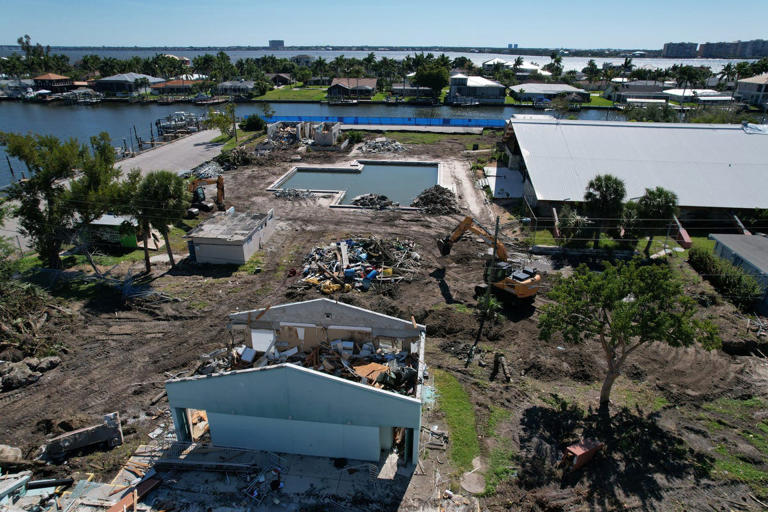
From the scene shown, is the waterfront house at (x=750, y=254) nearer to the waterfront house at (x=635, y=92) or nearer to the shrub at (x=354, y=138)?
the shrub at (x=354, y=138)

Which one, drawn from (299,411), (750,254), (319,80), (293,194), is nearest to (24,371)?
(299,411)

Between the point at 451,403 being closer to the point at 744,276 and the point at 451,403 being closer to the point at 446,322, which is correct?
the point at 446,322

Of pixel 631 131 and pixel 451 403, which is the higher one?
pixel 631 131

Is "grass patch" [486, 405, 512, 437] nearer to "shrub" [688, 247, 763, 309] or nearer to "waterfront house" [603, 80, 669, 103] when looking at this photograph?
"shrub" [688, 247, 763, 309]

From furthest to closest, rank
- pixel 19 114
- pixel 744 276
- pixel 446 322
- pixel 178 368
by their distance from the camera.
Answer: pixel 19 114, pixel 744 276, pixel 446 322, pixel 178 368

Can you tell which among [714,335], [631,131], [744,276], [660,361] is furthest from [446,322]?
[631,131]

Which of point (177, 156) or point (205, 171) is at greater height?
point (177, 156)

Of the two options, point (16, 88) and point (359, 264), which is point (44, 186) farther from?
point (16, 88)

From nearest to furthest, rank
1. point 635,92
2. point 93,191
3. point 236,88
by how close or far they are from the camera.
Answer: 1. point 93,191
2. point 635,92
3. point 236,88
